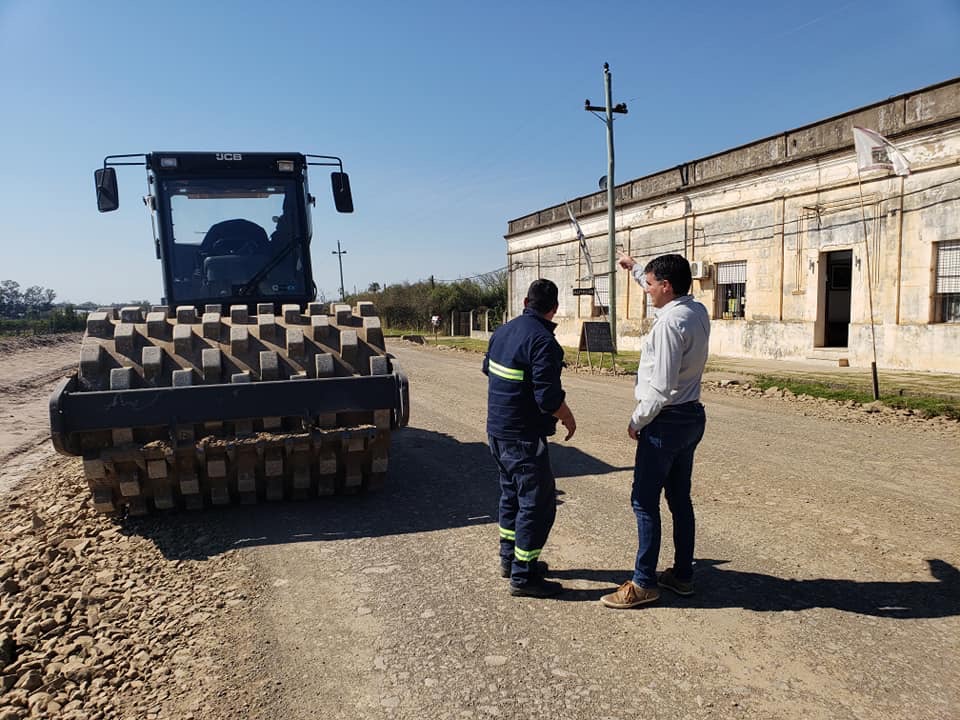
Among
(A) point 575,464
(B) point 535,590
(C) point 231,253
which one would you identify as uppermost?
(C) point 231,253

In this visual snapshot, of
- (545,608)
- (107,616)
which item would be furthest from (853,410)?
(107,616)

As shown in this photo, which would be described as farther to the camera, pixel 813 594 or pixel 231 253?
pixel 231 253

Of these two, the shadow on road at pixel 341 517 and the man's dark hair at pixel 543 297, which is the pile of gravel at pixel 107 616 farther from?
the man's dark hair at pixel 543 297

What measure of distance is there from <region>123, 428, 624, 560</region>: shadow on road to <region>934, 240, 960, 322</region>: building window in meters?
12.3

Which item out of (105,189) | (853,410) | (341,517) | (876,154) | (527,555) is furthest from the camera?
(876,154)

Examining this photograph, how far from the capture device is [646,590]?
12.4 ft

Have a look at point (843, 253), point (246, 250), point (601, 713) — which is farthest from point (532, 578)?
point (843, 253)

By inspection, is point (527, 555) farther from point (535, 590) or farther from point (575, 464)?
point (575, 464)

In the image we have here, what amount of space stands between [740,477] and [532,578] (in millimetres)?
3178

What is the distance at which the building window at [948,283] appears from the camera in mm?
14719

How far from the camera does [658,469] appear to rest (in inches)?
149

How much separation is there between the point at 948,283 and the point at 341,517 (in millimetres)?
14835

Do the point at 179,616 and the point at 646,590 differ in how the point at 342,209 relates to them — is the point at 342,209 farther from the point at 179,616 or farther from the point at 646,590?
the point at 646,590

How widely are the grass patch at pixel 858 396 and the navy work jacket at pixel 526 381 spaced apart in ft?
25.9
